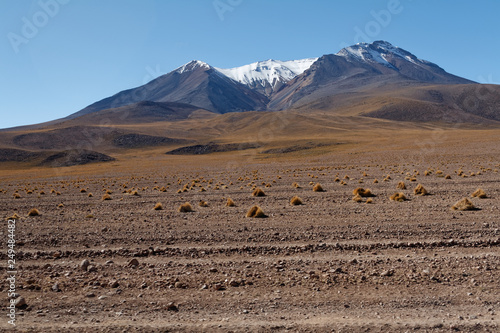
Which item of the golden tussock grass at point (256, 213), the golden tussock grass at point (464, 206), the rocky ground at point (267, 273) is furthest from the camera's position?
the golden tussock grass at point (256, 213)

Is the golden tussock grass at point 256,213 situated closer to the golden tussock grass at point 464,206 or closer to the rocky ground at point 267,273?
the rocky ground at point 267,273

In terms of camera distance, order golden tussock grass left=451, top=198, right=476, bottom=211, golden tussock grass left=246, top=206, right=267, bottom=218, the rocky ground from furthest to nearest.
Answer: golden tussock grass left=246, top=206, right=267, bottom=218
golden tussock grass left=451, top=198, right=476, bottom=211
the rocky ground

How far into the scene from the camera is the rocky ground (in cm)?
577

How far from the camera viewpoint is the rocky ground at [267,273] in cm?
577

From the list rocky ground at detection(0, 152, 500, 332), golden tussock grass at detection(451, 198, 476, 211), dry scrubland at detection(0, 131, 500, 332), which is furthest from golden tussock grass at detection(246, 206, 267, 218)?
golden tussock grass at detection(451, 198, 476, 211)

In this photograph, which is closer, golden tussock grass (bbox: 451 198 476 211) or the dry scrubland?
the dry scrubland

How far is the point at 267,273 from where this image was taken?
7.71 metres

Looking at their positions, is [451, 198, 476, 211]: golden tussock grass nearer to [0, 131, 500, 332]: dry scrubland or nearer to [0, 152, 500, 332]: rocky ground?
[0, 131, 500, 332]: dry scrubland

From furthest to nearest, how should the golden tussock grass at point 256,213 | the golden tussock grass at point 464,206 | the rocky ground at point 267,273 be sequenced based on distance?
the golden tussock grass at point 256,213, the golden tussock grass at point 464,206, the rocky ground at point 267,273

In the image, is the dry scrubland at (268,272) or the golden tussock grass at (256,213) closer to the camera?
the dry scrubland at (268,272)

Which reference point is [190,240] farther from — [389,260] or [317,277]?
[389,260]

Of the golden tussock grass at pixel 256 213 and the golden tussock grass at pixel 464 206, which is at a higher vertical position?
the golden tussock grass at pixel 256 213

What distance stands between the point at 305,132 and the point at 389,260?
12973cm

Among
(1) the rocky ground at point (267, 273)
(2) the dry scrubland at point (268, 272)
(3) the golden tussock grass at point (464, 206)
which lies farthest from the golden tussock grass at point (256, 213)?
(3) the golden tussock grass at point (464, 206)
